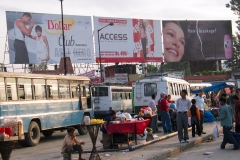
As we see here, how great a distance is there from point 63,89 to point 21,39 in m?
27.0

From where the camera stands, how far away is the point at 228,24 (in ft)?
191

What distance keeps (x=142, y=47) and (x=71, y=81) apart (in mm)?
33756

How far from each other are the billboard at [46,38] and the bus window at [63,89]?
25.7 metres

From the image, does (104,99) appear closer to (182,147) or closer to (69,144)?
(182,147)

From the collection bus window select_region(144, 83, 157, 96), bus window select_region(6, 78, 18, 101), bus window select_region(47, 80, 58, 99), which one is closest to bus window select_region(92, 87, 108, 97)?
bus window select_region(144, 83, 157, 96)

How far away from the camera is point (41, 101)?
56.1 feet

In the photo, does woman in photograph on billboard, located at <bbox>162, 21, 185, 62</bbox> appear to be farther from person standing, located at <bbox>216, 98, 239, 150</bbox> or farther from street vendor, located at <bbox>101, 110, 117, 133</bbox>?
person standing, located at <bbox>216, 98, 239, 150</bbox>

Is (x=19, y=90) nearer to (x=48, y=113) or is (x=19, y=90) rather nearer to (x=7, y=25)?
(x=48, y=113)

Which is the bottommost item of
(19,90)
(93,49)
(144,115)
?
(144,115)

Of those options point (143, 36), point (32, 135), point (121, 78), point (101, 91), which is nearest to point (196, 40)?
point (143, 36)

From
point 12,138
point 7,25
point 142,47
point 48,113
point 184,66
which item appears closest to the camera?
point 12,138

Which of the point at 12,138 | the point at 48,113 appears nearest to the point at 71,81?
the point at 48,113

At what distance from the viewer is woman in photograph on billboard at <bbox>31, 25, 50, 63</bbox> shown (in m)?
46.2

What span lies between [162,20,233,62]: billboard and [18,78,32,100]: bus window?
131 ft
